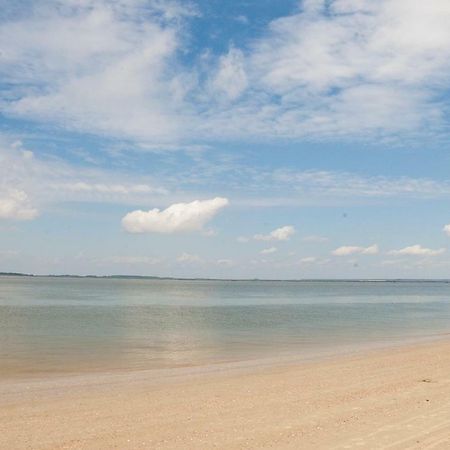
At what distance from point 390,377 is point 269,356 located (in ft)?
27.2

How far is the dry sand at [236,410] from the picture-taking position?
32.1 ft

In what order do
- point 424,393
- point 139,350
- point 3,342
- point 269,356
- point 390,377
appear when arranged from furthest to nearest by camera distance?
point 3,342, point 139,350, point 269,356, point 390,377, point 424,393

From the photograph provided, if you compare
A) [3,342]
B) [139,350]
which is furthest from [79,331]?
[139,350]

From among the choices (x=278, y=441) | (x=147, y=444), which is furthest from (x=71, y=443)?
(x=278, y=441)

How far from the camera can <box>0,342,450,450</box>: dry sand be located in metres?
9.78

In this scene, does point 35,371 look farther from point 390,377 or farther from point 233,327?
point 233,327

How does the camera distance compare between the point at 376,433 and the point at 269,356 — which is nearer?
the point at 376,433

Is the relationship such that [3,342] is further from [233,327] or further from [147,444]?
[147,444]

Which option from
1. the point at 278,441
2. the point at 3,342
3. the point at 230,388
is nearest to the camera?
the point at 278,441

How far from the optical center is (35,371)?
19703mm

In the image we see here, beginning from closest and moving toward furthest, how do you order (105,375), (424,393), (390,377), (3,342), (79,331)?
1. (424,393)
2. (390,377)
3. (105,375)
4. (3,342)
5. (79,331)

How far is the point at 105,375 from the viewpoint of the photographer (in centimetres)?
1880

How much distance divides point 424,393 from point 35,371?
43.6 feet

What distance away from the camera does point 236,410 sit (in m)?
12.3
